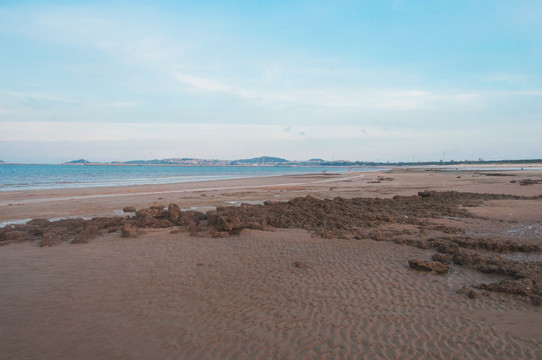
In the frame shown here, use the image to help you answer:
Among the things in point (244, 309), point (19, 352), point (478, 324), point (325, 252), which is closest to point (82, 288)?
point (19, 352)

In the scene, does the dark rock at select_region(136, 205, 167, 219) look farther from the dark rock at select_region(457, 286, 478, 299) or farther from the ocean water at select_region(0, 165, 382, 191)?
the ocean water at select_region(0, 165, 382, 191)

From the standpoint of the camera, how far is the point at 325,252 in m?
9.80

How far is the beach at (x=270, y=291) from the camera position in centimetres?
487

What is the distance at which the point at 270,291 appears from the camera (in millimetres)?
6879

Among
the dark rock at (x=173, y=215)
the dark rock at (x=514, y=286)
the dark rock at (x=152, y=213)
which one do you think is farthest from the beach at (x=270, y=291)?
the dark rock at (x=173, y=215)

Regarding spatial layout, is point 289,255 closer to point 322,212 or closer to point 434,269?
point 434,269

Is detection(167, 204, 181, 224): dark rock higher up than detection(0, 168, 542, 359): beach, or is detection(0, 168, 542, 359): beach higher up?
detection(167, 204, 181, 224): dark rock

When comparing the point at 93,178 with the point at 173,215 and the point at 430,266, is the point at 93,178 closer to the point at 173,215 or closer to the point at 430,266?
the point at 173,215

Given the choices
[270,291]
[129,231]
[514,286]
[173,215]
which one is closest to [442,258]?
[514,286]

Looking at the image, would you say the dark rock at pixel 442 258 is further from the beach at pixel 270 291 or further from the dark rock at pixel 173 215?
the dark rock at pixel 173 215

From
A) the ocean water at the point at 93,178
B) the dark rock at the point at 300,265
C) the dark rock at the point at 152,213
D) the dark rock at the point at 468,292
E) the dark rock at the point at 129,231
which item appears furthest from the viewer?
the ocean water at the point at 93,178

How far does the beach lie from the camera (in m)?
4.87

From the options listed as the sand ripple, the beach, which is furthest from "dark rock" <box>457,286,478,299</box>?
the sand ripple

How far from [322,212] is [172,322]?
10.6 meters
